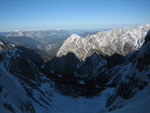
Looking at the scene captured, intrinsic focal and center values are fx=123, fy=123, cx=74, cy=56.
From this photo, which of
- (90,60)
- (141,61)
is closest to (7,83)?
(141,61)

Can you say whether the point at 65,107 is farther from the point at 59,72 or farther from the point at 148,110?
the point at 59,72

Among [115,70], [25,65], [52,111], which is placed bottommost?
[115,70]

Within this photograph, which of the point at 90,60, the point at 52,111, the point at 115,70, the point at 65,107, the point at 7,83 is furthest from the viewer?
A: the point at 90,60

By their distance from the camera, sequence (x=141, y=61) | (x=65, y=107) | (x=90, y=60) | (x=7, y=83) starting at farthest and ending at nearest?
(x=90, y=60) → (x=65, y=107) → (x=141, y=61) → (x=7, y=83)

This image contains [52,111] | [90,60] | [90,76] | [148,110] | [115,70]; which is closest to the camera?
[148,110]

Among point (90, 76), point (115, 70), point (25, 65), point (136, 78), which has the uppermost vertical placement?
point (136, 78)

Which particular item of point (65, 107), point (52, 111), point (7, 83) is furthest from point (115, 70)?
point (7, 83)

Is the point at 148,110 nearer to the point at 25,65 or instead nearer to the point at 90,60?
the point at 25,65

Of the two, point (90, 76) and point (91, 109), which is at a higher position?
point (91, 109)

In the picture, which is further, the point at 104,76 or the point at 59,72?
the point at 59,72
